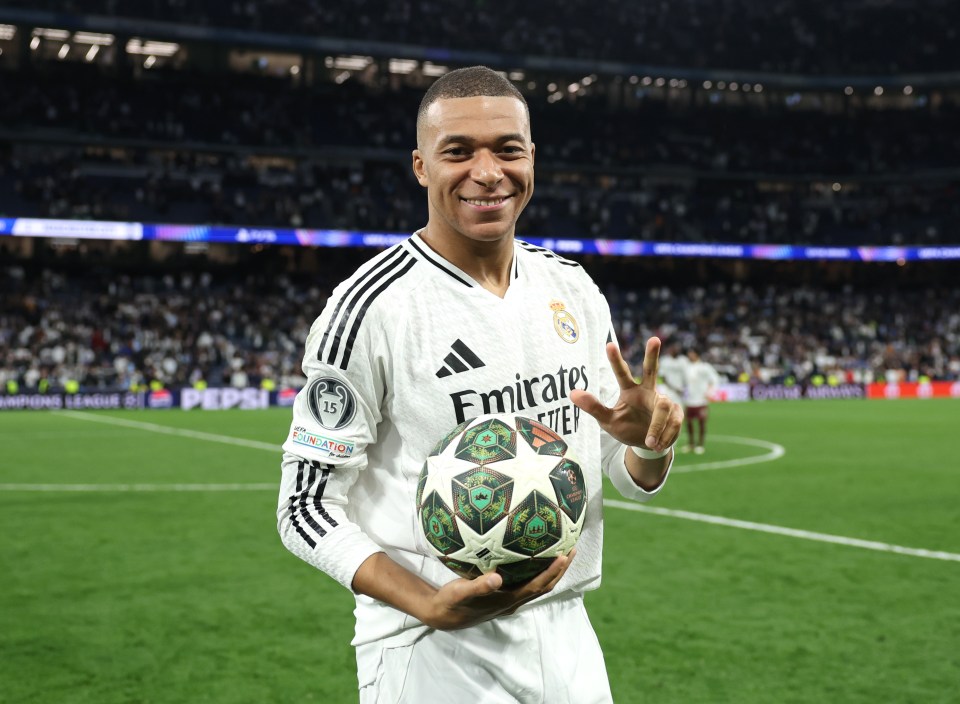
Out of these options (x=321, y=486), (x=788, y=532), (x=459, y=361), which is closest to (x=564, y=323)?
(x=459, y=361)

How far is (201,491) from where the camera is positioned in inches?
515

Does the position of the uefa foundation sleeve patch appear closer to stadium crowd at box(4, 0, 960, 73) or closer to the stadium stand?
the stadium stand

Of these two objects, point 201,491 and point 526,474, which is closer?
point 526,474

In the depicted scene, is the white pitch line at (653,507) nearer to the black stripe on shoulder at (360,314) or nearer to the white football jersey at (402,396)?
the white football jersey at (402,396)

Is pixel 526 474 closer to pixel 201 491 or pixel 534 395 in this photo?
pixel 534 395

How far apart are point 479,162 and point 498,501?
785 mm

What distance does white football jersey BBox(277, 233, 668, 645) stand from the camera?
2393 millimetres

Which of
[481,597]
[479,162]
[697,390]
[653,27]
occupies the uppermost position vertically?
[653,27]

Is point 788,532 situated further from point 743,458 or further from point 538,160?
point 538,160

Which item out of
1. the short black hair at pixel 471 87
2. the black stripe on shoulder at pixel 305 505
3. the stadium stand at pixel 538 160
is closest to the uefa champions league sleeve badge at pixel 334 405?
the black stripe on shoulder at pixel 305 505

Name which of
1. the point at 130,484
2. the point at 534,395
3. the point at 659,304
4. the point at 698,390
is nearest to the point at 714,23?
the point at 659,304

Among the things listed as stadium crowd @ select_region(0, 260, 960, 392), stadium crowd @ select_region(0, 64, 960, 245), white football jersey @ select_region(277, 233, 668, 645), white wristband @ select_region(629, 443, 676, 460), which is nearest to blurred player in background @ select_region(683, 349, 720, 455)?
white wristband @ select_region(629, 443, 676, 460)

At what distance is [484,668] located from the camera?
8.18 ft

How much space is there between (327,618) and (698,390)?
11.8m
